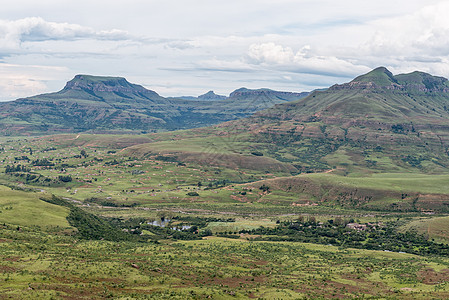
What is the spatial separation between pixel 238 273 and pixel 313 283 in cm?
1790

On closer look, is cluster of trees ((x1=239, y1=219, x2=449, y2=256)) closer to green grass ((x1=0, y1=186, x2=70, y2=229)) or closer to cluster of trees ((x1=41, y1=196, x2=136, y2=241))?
cluster of trees ((x1=41, y1=196, x2=136, y2=241))

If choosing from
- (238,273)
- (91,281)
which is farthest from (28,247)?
(238,273)

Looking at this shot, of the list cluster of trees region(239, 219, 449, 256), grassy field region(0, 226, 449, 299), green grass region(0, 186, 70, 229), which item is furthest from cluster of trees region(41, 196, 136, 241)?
cluster of trees region(239, 219, 449, 256)

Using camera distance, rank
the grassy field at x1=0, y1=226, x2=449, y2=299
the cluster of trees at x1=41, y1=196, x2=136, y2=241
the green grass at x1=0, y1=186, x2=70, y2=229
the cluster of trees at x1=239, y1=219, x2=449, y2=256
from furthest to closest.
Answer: the cluster of trees at x1=239, y1=219, x2=449, y2=256
the cluster of trees at x1=41, y1=196, x2=136, y2=241
the green grass at x1=0, y1=186, x2=70, y2=229
the grassy field at x1=0, y1=226, x2=449, y2=299

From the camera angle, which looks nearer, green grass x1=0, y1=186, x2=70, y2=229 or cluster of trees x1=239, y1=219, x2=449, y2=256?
green grass x1=0, y1=186, x2=70, y2=229

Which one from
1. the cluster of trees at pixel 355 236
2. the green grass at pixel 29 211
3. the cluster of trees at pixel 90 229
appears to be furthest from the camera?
the cluster of trees at pixel 355 236

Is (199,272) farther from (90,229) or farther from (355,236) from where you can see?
(355,236)

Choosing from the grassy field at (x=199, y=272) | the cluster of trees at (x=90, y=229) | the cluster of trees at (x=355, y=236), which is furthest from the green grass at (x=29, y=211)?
the cluster of trees at (x=355, y=236)

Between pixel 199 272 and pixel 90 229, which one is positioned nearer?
pixel 199 272

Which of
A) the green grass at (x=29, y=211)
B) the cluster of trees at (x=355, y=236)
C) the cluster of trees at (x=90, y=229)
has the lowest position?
the cluster of trees at (x=355, y=236)

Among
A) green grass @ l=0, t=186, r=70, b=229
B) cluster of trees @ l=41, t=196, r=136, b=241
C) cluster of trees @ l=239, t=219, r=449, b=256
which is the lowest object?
cluster of trees @ l=239, t=219, r=449, b=256

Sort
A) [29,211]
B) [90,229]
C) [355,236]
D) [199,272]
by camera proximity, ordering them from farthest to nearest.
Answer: [355,236] < [90,229] < [29,211] < [199,272]

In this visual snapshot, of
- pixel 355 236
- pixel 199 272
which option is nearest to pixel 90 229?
pixel 199 272

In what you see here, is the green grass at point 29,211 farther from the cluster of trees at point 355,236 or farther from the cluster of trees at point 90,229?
the cluster of trees at point 355,236
